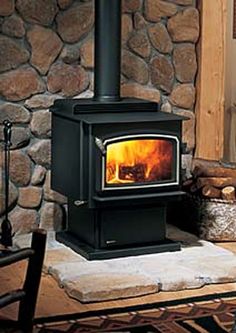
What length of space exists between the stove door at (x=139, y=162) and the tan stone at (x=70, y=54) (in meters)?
0.84

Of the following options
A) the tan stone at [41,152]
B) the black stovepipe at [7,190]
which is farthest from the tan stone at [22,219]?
the tan stone at [41,152]

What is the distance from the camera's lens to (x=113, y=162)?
166 inches

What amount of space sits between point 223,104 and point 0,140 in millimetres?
1568

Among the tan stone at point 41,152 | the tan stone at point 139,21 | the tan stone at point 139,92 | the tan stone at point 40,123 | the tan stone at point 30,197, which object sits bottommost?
the tan stone at point 30,197

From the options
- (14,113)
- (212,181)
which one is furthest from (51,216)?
(212,181)

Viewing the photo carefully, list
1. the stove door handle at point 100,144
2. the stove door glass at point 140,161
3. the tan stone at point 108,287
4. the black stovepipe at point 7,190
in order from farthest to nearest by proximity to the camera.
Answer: the black stovepipe at point 7,190
the stove door glass at point 140,161
the stove door handle at point 100,144
the tan stone at point 108,287

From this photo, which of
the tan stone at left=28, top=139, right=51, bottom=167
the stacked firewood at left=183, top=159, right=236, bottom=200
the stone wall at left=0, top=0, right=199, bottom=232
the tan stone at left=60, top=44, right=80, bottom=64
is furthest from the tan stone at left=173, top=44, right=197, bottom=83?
the tan stone at left=28, top=139, right=51, bottom=167

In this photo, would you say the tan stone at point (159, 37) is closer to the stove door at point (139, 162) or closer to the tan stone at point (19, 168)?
the stove door at point (139, 162)

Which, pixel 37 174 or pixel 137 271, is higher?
pixel 37 174

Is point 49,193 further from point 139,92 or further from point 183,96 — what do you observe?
point 183,96

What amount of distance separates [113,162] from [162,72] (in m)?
1.06

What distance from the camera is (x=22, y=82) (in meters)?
4.64

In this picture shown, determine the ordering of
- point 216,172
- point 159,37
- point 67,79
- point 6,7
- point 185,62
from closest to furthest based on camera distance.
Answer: point 6,7 < point 67,79 < point 216,172 < point 159,37 < point 185,62

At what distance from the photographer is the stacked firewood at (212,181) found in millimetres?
4746
